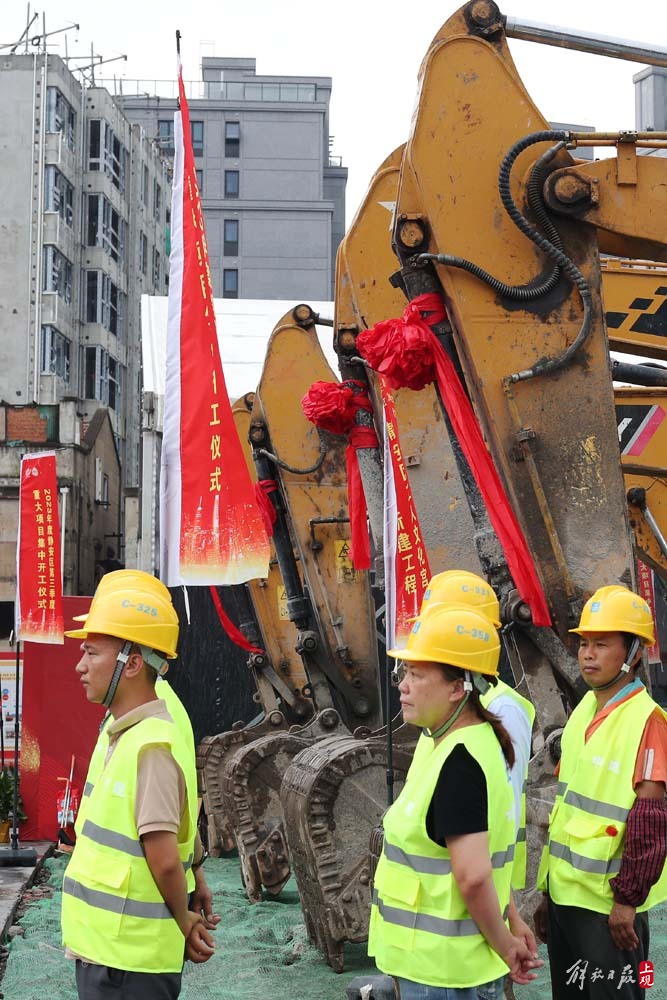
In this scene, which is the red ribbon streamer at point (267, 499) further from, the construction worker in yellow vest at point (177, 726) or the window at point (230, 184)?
the window at point (230, 184)

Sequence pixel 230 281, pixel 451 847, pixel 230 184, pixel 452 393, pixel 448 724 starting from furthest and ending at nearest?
pixel 230 184
pixel 230 281
pixel 452 393
pixel 448 724
pixel 451 847

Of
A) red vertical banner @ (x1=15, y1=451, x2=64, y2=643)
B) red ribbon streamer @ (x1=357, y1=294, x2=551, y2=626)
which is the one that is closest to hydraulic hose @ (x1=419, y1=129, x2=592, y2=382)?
red ribbon streamer @ (x1=357, y1=294, x2=551, y2=626)

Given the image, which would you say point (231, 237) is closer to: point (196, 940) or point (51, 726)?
point (51, 726)

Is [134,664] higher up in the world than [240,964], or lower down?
higher up

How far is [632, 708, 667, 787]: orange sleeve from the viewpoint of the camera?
14.4 feet

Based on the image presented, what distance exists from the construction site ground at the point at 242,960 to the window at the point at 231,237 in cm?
5199

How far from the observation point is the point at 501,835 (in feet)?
11.6

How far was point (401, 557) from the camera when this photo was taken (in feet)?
22.2

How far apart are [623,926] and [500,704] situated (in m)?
0.78

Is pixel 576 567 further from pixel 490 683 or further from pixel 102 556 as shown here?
pixel 102 556

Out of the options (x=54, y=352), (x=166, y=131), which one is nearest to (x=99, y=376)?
(x=54, y=352)

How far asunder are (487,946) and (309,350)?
788 cm

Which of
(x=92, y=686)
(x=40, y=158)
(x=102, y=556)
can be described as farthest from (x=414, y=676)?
(x=40, y=158)

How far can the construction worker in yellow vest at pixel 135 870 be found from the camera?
3.70 metres
